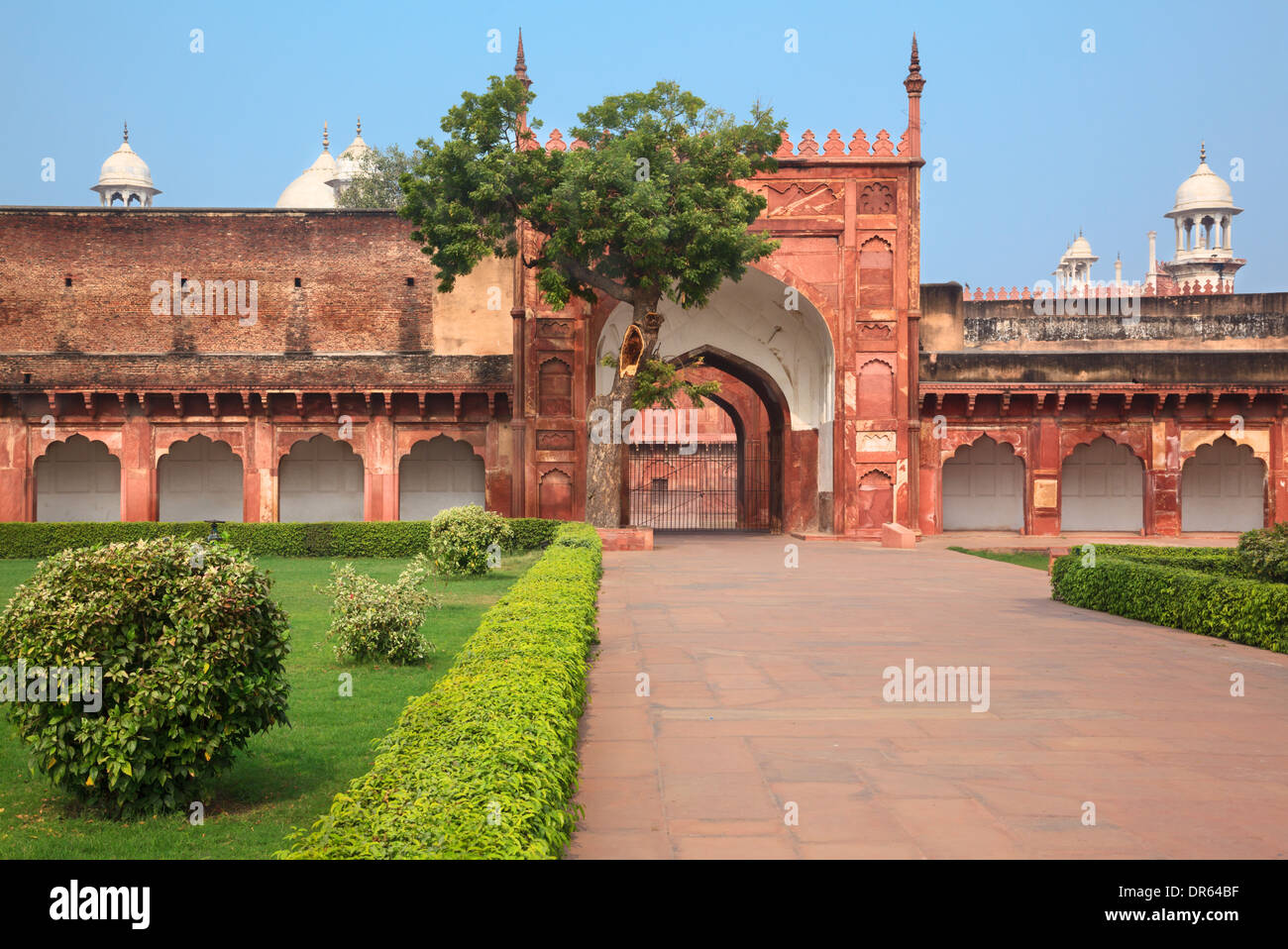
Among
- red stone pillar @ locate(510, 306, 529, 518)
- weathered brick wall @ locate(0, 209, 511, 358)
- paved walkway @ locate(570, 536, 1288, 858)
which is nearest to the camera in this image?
paved walkway @ locate(570, 536, 1288, 858)

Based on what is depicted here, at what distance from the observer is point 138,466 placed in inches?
826

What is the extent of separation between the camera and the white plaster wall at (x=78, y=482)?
22.2 metres

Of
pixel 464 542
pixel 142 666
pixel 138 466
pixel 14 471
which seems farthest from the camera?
pixel 138 466

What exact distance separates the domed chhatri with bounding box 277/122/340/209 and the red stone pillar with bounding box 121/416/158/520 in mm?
19467

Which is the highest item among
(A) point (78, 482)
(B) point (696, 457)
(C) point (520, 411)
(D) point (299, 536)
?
(C) point (520, 411)

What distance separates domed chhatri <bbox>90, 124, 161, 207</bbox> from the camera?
1750 inches

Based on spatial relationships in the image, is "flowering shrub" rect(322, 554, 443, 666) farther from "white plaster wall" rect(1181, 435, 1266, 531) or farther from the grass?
"white plaster wall" rect(1181, 435, 1266, 531)

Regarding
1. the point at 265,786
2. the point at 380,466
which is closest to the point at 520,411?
the point at 380,466

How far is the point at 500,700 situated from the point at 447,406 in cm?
1745

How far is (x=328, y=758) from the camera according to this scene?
4.98 m

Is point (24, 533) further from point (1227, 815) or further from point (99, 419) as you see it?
point (1227, 815)

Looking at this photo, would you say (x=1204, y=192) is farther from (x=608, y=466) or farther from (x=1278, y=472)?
(x=608, y=466)

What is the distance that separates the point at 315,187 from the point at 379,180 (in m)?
6.71

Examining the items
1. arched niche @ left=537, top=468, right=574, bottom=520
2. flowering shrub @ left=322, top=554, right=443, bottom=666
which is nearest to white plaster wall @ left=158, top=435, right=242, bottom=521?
arched niche @ left=537, top=468, right=574, bottom=520
